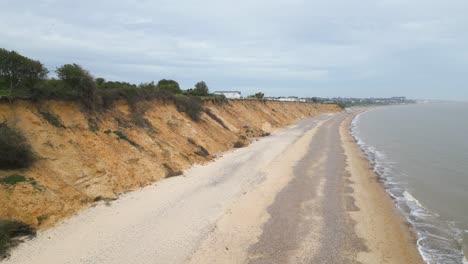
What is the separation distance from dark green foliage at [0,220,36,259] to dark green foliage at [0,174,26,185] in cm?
219

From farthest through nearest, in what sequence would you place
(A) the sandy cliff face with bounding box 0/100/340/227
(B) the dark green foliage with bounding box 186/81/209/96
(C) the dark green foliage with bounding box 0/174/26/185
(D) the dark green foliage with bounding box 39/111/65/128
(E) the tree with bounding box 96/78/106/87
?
(B) the dark green foliage with bounding box 186/81/209/96
(E) the tree with bounding box 96/78/106/87
(D) the dark green foliage with bounding box 39/111/65/128
(A) the sandy cliff face with bounding box 0/100/340/227
(C) the dark green foliage with bounding box 0/174/26/185

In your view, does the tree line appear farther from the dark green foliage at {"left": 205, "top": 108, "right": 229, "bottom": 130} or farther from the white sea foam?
the white sea foam

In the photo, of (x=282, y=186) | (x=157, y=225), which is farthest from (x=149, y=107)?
(x=157, y=225)

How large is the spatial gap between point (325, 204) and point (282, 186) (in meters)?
3.60

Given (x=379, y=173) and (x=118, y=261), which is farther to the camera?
(x=379, y=173)

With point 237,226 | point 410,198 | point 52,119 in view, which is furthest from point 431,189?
point 52,119

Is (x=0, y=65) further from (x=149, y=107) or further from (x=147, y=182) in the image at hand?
(x=149, y=107)

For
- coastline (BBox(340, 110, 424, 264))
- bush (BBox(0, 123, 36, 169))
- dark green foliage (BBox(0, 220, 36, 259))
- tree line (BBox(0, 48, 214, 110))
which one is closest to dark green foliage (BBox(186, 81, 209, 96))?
tree line (BBox(0, 48, 214, 110))

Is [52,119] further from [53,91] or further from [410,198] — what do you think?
[410,198]

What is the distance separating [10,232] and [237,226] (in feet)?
26.7

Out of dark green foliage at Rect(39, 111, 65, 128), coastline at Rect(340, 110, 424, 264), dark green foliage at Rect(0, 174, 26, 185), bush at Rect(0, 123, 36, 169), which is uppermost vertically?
dark green foliage at Rect(39, 111, 65, 128)

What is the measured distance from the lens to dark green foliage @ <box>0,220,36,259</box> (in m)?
11.7

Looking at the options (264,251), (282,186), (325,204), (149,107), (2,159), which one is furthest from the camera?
(149,107)

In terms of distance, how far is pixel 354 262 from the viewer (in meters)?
11.8
